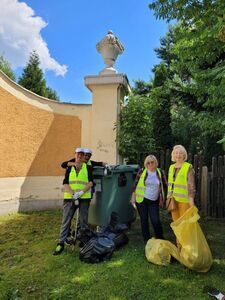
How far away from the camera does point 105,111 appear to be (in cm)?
754

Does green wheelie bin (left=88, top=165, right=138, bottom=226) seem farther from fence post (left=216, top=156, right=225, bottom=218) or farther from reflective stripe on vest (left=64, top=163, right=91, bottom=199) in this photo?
fence post (left=216, top=156, right=225, bottom=218)

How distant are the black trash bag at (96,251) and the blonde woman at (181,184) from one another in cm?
109

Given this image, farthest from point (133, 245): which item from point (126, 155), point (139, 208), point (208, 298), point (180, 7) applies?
point (180, 7)

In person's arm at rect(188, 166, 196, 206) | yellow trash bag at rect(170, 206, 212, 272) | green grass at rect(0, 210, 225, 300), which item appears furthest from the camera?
person's arm at rect(188, 166, 196, 206)

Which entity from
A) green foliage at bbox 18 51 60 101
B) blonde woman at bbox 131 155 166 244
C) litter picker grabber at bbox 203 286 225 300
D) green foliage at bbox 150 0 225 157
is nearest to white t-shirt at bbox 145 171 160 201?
blonde woman at bbox 131 155 166 244

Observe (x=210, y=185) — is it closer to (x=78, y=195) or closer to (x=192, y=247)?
(x=192, y=247)

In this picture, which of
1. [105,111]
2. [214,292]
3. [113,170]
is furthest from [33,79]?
[214,292]

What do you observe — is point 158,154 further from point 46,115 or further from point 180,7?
point 180,7

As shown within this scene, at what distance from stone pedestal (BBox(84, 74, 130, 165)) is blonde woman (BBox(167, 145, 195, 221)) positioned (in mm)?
2801

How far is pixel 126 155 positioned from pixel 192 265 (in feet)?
12.1

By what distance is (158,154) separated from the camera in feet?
24.7

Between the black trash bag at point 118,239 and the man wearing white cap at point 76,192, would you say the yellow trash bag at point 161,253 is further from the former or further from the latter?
the man wearing white cap at point 76,192

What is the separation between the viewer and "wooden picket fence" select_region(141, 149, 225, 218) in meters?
7.07

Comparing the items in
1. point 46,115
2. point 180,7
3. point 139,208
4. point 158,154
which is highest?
point 180,7
